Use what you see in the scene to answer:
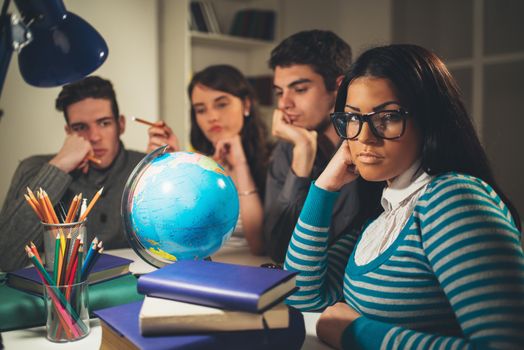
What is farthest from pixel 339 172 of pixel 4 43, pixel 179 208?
pixel 4 43

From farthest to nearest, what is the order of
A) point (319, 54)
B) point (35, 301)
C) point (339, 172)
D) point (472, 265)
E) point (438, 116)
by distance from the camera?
point (319, 54) → point (339, 172) → point (35, 301) → point (438, 116) → point (472, 265)

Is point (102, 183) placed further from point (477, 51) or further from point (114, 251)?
point (477, 51)

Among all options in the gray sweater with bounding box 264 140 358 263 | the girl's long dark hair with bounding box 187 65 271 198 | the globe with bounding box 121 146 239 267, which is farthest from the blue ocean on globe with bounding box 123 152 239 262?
the girl's long dark hair with bounding box 187 65 271 198

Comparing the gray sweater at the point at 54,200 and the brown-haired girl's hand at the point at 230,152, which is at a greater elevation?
the brown-haired girl's hand at the point at 230,152

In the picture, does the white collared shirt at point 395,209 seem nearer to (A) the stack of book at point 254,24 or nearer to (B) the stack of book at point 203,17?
(B) the stack of book at point 203,17

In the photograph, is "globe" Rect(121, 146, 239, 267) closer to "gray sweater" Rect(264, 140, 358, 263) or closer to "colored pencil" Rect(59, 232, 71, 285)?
"colored pencil" Rect(59, 232, 71, 285)

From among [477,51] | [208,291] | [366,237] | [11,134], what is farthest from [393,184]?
[477,51]

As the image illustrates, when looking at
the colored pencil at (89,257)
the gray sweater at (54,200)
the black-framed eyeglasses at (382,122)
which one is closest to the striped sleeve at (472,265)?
the black-framed eyeglasses at (382,122)

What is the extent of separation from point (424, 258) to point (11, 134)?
2.43 metres

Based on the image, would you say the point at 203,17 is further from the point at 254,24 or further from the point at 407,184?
the point at 407,184

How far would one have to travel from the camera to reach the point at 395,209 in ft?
3.22

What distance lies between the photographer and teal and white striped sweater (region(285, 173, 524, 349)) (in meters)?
0.69

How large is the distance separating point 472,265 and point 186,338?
0.46 m

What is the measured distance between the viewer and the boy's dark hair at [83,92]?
1.95m
